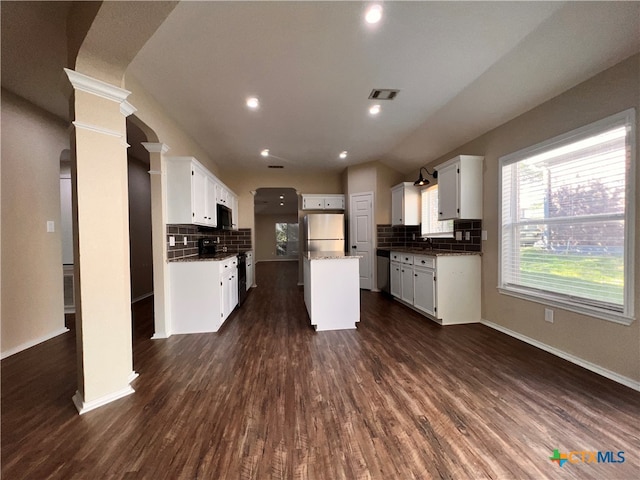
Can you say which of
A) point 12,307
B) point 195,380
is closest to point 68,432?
point 195,380

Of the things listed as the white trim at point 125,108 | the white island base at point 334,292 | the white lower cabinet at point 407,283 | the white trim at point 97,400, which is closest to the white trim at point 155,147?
the white trim at point 125,108

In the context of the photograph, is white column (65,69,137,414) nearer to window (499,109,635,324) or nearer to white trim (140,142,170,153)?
white trim (140,142,170,153)

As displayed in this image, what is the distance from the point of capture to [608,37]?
1.84m

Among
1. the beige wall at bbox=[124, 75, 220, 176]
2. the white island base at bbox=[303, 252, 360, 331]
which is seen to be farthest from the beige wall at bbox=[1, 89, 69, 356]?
the white island base at bbox=[303, 252, 360, 331]

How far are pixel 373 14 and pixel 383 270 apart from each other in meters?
4.17

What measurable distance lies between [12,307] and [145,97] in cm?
257

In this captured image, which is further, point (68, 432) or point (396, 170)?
point (396, 170)

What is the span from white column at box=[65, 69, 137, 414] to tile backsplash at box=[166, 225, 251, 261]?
1280 millimetres

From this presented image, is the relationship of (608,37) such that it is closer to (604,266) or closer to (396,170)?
(604,266)

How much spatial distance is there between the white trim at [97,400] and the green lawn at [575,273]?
12.7 ft

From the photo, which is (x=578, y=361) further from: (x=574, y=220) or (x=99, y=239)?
(x=99, y=239)

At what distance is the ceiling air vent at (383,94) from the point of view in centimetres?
272

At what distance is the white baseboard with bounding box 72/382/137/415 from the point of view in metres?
1.70

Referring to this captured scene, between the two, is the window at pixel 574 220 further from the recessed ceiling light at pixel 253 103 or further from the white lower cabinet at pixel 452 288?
the recessed ceiling light at pixel 253 103
